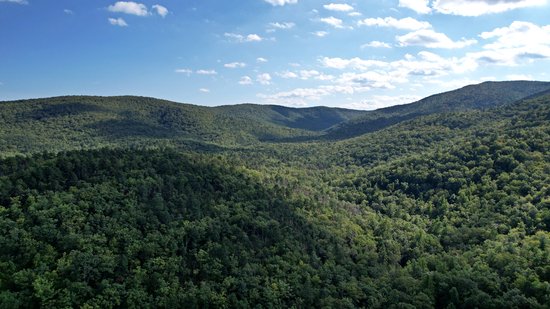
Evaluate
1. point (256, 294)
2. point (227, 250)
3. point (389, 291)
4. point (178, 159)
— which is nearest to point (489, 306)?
point (389, 291)

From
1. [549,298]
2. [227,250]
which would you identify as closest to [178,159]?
[227,250]

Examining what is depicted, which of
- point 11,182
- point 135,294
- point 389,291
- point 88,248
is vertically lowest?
point 389,291

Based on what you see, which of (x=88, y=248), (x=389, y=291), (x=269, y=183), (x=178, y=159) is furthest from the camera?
(x=269, y=183)

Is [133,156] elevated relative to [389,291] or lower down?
elevated

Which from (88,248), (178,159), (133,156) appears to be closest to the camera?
(88,248)

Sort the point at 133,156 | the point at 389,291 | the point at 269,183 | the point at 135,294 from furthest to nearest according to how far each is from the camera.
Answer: the point at 269,183 → the point at 133,156 → the point at 389,291 → the point at 135,294

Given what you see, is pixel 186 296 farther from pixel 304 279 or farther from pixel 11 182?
pixel 11 182

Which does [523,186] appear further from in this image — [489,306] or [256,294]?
[256,294]

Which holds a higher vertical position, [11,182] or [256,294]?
[11,182]

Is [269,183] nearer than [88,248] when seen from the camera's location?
No
